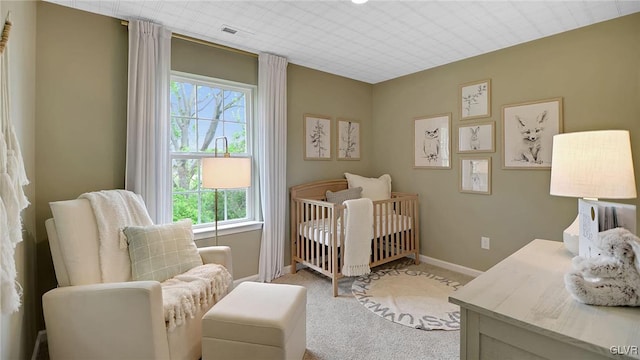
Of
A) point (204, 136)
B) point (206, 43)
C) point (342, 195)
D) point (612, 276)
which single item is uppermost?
point (206, 43)

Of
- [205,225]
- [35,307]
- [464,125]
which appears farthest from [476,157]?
[35,307]

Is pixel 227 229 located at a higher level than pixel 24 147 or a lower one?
lower

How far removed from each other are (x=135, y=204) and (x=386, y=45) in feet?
8.12

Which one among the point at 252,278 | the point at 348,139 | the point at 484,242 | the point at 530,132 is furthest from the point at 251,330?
the point at 530,132

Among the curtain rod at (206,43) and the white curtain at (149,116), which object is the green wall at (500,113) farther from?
the white curtain at (149,116)

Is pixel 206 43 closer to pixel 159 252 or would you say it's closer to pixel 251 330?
pixel 159 252

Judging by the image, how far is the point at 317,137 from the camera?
3.43 metres

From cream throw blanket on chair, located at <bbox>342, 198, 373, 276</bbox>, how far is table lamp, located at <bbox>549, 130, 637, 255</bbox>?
1.57 m

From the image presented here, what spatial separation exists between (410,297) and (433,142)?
177 centimetres

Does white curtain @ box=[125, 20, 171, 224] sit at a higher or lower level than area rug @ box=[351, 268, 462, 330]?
higher

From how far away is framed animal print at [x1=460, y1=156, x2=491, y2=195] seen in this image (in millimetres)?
2949

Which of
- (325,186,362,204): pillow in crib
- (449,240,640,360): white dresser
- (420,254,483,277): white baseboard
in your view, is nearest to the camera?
(449,240,640,360): white dresser

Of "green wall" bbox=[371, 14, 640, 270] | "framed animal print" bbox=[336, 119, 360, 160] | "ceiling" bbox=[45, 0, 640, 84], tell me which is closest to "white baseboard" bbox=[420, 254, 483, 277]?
"green wall" bbox=[371, 14, 640, 270]

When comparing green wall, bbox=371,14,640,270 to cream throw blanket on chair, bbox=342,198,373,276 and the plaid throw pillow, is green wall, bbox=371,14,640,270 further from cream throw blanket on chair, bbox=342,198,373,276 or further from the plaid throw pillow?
the plaid throw pillow
